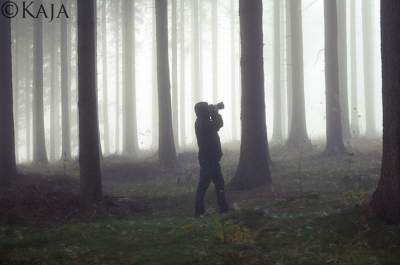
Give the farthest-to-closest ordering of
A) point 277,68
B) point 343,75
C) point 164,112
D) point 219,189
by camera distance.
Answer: point 277,68 < point 343,75 < point 164,112 < point 219,189

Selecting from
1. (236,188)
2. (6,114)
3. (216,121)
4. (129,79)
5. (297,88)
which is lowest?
(236,188)

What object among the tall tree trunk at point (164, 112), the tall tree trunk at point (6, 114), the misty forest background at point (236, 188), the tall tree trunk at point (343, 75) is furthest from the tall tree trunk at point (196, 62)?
the tall tree trunk at point (6, 114)

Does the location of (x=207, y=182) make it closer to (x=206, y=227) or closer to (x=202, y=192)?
(x=202, y=192)

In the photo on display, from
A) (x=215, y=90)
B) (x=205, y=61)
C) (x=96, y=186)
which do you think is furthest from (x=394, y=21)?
(x=205, y=61)

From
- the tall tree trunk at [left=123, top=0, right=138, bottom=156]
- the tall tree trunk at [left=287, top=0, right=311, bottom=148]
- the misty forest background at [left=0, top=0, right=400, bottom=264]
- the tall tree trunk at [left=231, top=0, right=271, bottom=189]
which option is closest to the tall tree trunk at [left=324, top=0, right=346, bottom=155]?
the misty forest background at [left=0, top=0, right=400, bottom=264]

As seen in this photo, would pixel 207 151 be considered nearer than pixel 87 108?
Yes

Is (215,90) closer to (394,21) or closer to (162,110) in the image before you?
(162,110)

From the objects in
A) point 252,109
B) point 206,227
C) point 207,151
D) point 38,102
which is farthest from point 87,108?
point 38,102

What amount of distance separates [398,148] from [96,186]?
767 centimetres

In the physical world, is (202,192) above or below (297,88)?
below

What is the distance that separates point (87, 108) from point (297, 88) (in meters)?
15.4

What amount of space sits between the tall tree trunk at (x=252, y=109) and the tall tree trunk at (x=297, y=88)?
10873mm

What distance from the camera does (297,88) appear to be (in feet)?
85.6

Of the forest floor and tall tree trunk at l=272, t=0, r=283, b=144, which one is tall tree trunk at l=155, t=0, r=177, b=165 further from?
tall tree trunk at l=272, t=0, r=283, b=144
